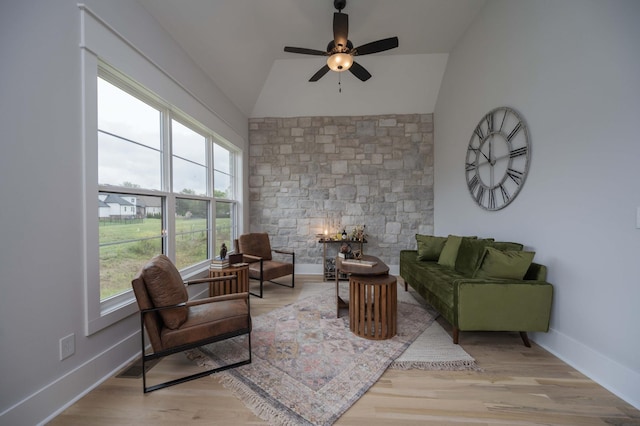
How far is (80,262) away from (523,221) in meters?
3.81

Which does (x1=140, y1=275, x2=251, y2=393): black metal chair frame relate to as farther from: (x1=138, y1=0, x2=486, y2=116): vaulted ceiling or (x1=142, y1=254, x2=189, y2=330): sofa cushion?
(x1=138, y1=0, x2=486, y2=116): vaulted ceiling

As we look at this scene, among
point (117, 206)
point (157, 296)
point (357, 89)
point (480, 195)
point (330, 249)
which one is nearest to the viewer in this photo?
point (157, 296)

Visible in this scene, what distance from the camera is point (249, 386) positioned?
159cm

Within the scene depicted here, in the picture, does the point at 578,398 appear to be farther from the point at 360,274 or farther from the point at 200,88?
the point at 200,88

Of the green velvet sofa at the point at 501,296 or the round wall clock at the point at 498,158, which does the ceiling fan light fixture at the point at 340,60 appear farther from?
the green velvet sofa at the point at 501,296

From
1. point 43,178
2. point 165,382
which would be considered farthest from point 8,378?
point 43,178

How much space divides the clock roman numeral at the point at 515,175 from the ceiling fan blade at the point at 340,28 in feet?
7.38

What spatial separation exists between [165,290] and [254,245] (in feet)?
7.27

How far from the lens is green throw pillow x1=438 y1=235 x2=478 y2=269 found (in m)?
3.01

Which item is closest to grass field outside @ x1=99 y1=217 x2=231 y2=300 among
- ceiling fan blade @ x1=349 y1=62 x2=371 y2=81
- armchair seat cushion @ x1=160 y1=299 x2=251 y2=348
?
armchair seat cushion @ x1=160 y1=299 x2=251 y2=348

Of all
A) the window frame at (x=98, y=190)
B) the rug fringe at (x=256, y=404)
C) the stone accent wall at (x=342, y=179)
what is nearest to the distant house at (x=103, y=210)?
the window frame at (x=98, y=190)

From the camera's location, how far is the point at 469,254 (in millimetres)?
2750

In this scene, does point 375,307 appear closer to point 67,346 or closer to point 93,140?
point 67,346

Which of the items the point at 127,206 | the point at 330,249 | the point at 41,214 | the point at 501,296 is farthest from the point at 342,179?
the point at 41,214
